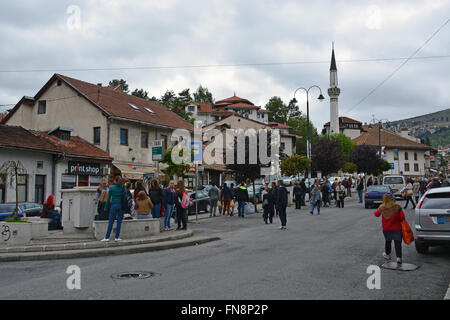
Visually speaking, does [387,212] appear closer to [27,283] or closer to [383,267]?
[383,267]

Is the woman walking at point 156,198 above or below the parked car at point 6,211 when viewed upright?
above

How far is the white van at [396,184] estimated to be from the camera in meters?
31.3

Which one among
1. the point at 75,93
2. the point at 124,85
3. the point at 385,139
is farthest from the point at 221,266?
the point at 385,139

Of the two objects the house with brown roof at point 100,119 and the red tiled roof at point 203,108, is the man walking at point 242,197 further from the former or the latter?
the red tiled roof at point 203,108

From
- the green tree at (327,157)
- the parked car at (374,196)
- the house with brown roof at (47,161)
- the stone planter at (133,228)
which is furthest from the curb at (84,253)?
the green tree at (327,157)

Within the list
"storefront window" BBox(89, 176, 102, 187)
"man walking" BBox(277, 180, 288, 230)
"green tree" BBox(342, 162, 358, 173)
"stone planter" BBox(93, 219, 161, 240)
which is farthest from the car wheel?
"green tree" BBox(342, 162, 358, 173)

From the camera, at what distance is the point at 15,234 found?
1104 centimetres

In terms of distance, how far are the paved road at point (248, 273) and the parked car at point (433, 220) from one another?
42cm

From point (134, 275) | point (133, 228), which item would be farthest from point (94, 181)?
point (134, 275)

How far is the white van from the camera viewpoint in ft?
103

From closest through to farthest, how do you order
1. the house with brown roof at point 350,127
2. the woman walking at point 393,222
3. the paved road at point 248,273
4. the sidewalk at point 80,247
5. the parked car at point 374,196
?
the paved road at point 248,273
the woman walking at point 393,222
the sidewalk at point 80,247
the parked car at point 374,196
the house with brown roof at point 350,127
